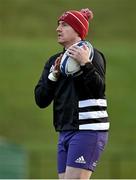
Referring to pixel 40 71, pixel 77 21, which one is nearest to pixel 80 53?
pixel 77 21

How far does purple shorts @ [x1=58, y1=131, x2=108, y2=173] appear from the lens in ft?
20.4

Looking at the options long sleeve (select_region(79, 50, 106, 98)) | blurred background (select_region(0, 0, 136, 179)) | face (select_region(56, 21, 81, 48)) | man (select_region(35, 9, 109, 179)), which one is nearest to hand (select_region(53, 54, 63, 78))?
man (select_region(35, 9, 109, 179))

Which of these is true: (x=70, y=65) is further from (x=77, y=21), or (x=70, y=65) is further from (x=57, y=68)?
(x=77, y=21)

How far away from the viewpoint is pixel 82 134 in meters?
6.23

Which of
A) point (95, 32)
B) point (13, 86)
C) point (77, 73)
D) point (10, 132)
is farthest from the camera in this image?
point (95, 32)

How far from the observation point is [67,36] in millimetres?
6434

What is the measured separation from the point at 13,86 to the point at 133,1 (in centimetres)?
889

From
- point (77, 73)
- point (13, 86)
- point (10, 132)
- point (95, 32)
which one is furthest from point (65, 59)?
point (95, 32)

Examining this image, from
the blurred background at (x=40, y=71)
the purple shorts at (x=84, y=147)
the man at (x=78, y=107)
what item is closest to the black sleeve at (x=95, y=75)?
the man at (x=78, y=107)

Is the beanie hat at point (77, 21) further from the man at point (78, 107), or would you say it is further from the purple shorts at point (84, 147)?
the purple shorts at point (84, 147)

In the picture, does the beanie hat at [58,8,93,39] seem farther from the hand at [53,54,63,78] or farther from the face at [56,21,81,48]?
the hand at [53,54,63,78]

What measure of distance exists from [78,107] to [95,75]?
31 cm

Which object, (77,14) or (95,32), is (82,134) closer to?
(77,14)

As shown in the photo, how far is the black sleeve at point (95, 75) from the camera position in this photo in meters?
6.12
